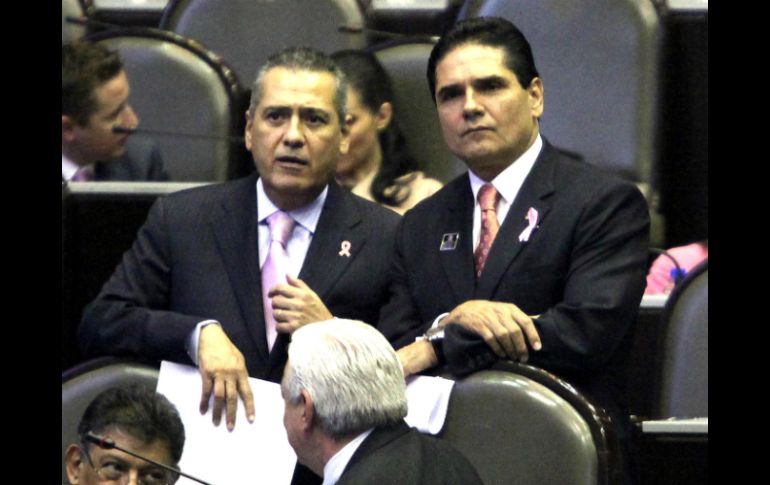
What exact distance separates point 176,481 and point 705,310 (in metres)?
0.82

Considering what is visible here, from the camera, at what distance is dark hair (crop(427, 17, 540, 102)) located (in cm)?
204

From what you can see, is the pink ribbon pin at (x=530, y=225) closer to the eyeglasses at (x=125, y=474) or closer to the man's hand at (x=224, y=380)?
the man's hand at (x=224, y=380)

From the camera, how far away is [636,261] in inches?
72.9

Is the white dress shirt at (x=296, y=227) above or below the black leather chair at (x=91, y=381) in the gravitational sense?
above

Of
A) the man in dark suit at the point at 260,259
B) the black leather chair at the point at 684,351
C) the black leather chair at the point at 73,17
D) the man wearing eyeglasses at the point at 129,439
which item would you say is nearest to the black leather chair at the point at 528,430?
the man in dark suit at the point at 260,259

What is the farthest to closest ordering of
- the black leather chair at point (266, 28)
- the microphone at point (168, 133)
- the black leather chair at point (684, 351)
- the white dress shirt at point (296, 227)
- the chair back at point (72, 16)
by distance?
the chair back at point (72, 16) < the black leather chair at point (266, 28) < the microphone at point (168, 133) < the black leather chair at point (684, 351) < the white dress shirt at point (296, 227)

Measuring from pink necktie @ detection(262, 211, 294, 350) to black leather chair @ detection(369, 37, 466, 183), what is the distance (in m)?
0.63

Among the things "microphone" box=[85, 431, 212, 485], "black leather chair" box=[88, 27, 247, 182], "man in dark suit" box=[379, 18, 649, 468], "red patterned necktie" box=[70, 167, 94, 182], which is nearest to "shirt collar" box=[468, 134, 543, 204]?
"man in dark suit" box=[379, 18, 649, 468]

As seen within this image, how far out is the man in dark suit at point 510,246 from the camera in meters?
1.80

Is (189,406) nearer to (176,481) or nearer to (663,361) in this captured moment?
(176,481)

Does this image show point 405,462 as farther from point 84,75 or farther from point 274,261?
point 84,75

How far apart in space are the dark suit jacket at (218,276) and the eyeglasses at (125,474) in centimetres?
16

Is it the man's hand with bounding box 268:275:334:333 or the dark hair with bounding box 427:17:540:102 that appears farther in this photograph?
the dark hair with bounding box 427:17:540:102

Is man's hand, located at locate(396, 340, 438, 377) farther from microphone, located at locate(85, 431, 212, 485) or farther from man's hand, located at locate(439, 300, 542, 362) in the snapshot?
microphone, located at locate(85, 431, 212, 485)
